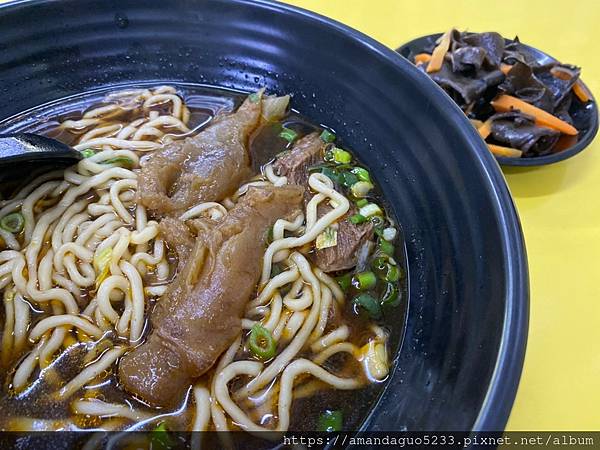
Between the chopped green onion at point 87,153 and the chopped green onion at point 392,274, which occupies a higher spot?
the chopped green onion at point 87,153

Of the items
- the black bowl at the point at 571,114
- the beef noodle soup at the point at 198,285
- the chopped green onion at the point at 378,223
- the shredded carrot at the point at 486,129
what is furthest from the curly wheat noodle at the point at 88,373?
the shredded carrot at the point at 486,129

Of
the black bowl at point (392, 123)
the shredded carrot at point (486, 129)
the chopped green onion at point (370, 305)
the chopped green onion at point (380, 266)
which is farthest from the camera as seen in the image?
the shredded carrot at point (486, 129)

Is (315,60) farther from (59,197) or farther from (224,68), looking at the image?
(59,197)

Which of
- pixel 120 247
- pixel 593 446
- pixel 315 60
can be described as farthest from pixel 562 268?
pixel 120 247

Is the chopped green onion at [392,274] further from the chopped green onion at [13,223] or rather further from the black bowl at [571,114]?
the chopped green onion at [13,223]

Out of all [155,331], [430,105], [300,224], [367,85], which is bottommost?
[155,331]

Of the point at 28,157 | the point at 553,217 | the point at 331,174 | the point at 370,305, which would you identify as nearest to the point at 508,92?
the point at 553,217
